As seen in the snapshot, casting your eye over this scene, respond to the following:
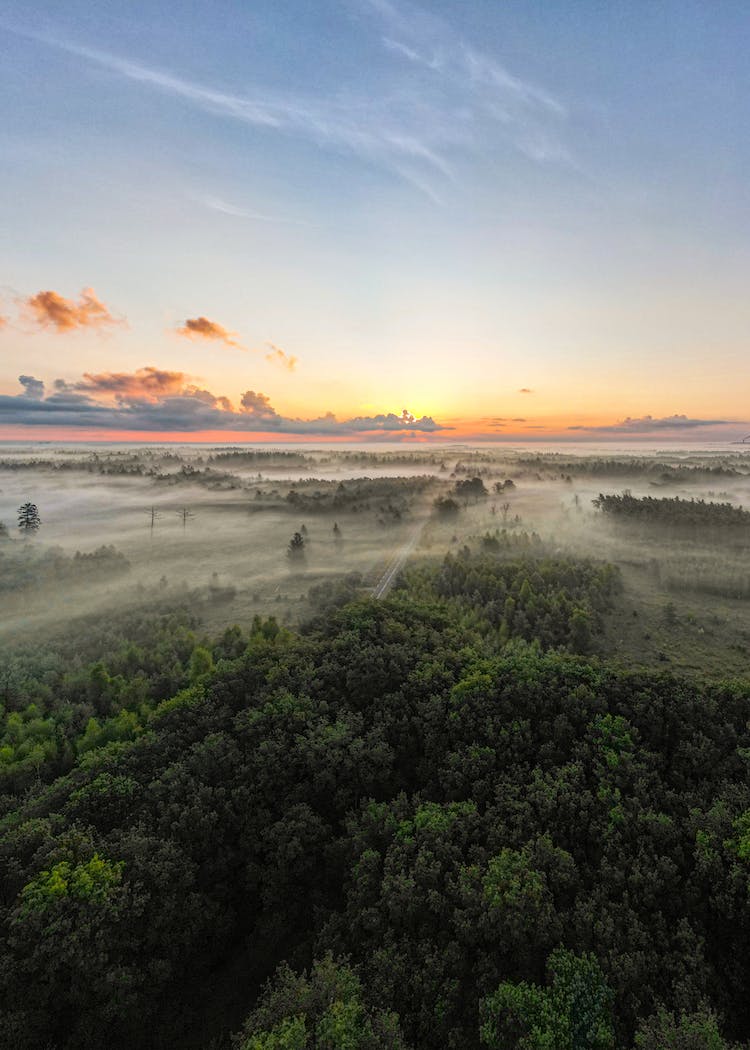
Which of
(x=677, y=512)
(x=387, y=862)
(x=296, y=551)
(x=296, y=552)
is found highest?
(x=677, y=512)

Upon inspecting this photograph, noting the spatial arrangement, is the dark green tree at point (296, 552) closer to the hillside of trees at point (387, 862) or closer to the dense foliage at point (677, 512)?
the hillside of trees at point (387, 862)

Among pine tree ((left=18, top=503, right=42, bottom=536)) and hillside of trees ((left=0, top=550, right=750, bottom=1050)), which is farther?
pine tree ((left=18, top=503, right=42, bottom=536))

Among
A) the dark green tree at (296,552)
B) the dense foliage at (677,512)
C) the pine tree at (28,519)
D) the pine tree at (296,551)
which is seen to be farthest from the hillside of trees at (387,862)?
the pine tree at (28,519)

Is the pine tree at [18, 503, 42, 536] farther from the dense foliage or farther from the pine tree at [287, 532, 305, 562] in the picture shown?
the dense foliage

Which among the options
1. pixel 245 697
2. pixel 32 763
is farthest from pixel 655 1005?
pixel 32 763

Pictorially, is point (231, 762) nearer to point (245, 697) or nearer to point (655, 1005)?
point (245, 697)

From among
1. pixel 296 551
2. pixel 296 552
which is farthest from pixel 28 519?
pixel 296 552

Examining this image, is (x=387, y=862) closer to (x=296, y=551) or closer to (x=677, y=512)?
(x=296, y=551)

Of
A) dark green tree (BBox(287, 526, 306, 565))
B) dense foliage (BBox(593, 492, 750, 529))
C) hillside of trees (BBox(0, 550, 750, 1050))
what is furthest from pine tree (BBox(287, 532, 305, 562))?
dense foliage (BBox(593, 492, 750, 529))
